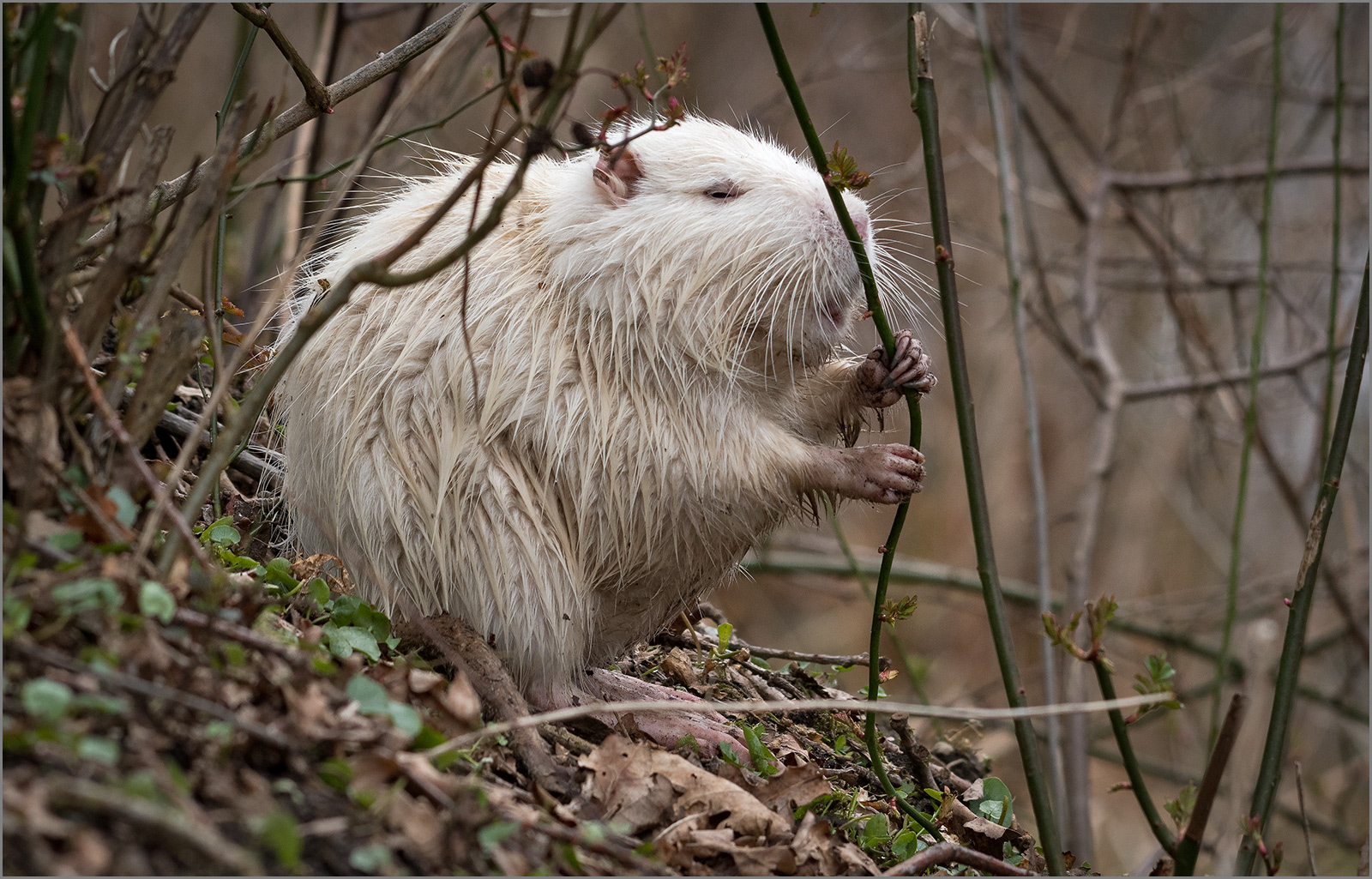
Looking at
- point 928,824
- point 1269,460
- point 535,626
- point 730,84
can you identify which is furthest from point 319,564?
point 730,84

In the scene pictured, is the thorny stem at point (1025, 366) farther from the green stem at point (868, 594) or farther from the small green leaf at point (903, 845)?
the small green leaf at point (903, 845)

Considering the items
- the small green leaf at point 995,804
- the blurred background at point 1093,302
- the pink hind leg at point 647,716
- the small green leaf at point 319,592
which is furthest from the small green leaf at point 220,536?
the small green leaf at point 995,804

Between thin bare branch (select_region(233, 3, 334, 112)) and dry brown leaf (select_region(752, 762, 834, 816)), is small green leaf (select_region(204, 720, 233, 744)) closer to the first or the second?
dry brown leaf (select_region(752, 762, 834, 816))

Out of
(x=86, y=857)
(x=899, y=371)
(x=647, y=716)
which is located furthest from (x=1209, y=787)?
(x=86, y=857)

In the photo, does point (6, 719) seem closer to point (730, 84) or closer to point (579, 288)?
point (579, 288)

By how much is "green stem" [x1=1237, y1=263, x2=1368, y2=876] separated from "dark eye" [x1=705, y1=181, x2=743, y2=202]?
1.31 meters

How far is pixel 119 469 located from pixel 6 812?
1.94ft

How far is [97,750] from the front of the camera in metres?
1.18

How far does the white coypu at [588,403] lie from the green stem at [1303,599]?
0.77 m

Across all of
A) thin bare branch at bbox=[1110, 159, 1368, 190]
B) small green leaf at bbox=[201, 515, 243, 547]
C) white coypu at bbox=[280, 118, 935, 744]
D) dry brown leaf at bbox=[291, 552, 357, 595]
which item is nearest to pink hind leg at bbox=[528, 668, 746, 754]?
white coypu at bbox=[280, 118, 935, 744]

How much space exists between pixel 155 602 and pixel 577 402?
1089 millimetres

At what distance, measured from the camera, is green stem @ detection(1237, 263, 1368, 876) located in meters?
2.15

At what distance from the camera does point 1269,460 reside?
478 cm

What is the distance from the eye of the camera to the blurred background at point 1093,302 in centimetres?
472
